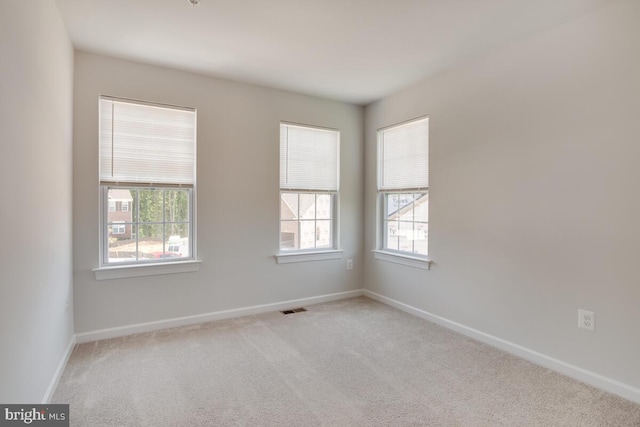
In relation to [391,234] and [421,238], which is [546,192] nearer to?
[421,238]

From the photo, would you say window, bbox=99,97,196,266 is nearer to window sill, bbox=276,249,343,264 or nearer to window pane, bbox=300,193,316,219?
window sill, bbox=276,249,343,264

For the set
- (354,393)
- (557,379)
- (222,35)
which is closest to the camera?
(354,393)

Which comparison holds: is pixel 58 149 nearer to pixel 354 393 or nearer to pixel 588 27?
pixel 354 393

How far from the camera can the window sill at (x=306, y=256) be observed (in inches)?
155

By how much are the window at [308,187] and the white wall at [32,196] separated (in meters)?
2.08

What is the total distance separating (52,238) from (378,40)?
277cm

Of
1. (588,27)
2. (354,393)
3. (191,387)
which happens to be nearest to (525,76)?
(588,27)

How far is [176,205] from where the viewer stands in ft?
11.2

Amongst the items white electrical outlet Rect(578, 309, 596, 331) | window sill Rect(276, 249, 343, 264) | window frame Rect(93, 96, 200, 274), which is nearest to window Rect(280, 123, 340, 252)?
window sill Rect(276, 249, 343, 264)

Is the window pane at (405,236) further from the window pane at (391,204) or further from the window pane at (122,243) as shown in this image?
the window pane at (122,243)

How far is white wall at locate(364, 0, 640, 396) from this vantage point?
220 centimetres

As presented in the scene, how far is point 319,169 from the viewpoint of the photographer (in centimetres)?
424

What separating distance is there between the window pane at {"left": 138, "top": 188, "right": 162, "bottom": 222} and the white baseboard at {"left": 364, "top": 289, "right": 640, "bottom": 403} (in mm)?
2870

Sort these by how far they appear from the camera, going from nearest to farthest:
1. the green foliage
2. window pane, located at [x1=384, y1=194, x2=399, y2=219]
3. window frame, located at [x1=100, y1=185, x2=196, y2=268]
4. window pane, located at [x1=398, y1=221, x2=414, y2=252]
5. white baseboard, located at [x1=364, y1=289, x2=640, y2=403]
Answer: white baseboard, located at [x1=364, y1=289, x2=640, y2=403] → window frame, located at [x1=100, y1=185, x2=196, y2=268] → the green foliage → window pane, located at [x1=398, y1=221, x2=414, y2=252] → window pane, located at [x1=384, y1=194, x2=399, y2=219]
